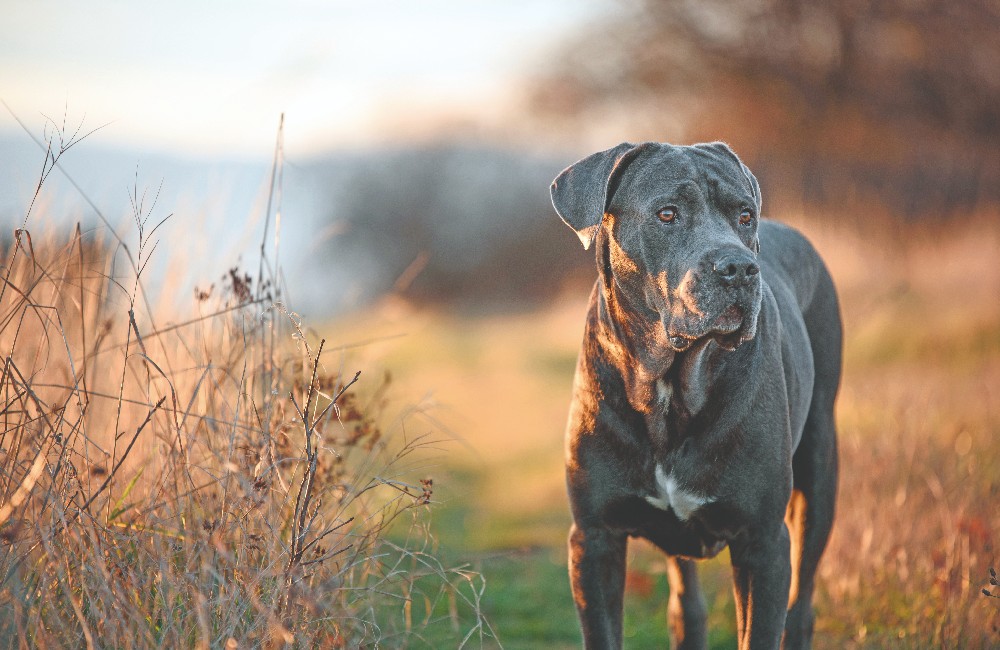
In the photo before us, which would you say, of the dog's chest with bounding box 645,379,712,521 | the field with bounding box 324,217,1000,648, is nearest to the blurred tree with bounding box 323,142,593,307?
the field with bounding box 324,217,1000,648

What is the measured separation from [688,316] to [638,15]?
802 inches

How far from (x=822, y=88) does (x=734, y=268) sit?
1990 cm

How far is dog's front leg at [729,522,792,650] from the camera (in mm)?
3221

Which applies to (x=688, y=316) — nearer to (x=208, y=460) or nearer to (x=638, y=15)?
(x=208, y=460)

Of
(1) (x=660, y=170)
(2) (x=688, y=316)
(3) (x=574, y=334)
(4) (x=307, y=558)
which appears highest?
(1) (x=660, y=170)

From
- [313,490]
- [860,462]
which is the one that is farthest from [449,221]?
[313,490]

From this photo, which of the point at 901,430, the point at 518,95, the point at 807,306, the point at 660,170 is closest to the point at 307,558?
the point at 660,170

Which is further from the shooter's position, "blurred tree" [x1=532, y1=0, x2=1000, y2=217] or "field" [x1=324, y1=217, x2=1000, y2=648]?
"blurred tree" [x1=532, y1=0, x2=1000, y2=217]

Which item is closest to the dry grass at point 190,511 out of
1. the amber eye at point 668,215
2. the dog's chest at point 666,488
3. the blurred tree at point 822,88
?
the dog's chest at point 666,488

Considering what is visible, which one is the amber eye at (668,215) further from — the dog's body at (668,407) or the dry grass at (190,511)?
the dry grass at (190,511)

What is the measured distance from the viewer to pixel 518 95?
2522 cm

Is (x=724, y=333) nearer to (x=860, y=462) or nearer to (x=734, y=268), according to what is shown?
(x=734, y=268)

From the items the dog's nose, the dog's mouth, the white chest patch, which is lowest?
the white chest patch

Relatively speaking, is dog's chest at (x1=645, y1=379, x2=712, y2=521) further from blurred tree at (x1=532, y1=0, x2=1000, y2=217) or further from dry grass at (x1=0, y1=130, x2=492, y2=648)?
blurred tree at (x1=532, y1=0, x2=1000, y2=217)
